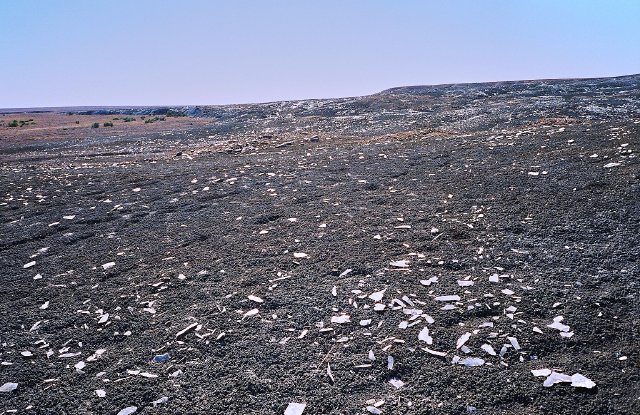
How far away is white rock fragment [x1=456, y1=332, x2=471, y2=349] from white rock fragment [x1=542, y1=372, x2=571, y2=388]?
0.67 meters

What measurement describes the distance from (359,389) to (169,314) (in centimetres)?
221

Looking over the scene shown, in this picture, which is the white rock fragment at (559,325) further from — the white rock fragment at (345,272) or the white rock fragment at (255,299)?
the white rock fragment at (255,299)

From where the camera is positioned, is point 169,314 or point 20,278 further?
point 20,278

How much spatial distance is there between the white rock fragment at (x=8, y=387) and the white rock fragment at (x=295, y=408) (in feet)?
7.24

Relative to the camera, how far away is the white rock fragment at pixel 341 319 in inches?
162

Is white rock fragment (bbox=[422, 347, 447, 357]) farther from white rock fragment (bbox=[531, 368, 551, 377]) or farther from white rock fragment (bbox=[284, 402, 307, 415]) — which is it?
white rock fragment (bbox=[284, 402, 307, 415])

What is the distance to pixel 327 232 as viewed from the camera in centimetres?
651

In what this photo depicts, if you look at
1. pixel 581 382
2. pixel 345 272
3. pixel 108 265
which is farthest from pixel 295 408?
pixel 108 265

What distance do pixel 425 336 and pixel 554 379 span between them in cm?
99

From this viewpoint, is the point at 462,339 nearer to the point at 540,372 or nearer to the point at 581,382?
the point at 540,372

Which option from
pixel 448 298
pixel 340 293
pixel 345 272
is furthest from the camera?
pixel 345 272

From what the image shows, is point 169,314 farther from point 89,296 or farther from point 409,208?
point 409,208

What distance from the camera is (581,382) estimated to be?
3039 mm

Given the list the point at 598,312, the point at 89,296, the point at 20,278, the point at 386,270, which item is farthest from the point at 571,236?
the point at 20,278
